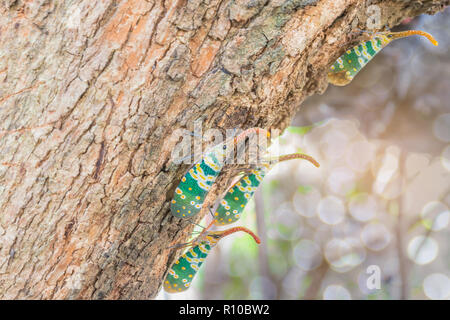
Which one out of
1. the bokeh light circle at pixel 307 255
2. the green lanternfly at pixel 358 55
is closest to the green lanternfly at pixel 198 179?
the green lanternfly at pixel 358 55

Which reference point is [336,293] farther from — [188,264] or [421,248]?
[188,264]

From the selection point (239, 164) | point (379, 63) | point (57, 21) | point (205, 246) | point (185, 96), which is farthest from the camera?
point (379, 63)

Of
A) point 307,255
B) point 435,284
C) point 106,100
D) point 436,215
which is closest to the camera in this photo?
point 106,100

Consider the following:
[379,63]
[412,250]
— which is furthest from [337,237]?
[379,63]

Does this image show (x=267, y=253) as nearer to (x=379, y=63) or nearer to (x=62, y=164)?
(x=379, y=63)

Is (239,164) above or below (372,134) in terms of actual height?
above

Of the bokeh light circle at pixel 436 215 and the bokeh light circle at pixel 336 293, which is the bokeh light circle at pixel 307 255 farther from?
the bokeh light circle at pixel 436 215

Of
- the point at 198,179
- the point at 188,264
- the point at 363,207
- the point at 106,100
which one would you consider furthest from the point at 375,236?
the point at 106,100
